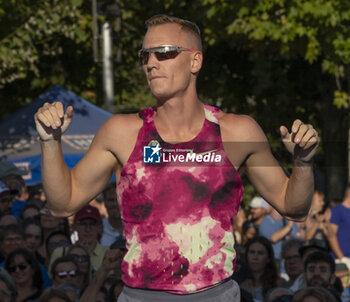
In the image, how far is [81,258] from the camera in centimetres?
850

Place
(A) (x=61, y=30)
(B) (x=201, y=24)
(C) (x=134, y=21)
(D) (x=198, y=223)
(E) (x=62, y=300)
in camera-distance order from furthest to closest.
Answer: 1. (C) (x=134, y=21)
2. (B) (x=201, y=24)
3. (A) (x=61, y=30)
4. (E) (x=62, y=300)
5. (D) (x=198, y=223)

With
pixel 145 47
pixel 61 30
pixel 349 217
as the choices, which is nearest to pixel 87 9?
pixel 61 30

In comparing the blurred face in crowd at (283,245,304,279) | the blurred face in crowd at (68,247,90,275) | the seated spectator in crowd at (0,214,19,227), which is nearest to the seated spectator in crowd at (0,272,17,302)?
the blurred face in crowd at (68,247,90,275)

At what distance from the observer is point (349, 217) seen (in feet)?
38.1

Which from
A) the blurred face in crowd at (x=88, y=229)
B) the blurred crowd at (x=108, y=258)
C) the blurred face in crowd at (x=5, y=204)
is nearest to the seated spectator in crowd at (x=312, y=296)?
the blurred crowd at (x=108, y=258)

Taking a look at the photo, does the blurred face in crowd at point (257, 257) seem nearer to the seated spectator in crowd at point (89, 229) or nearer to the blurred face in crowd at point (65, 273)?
the seated spectator in crowd at point (89, 229)

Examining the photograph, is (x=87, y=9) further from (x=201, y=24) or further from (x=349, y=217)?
(x=349, y=217)

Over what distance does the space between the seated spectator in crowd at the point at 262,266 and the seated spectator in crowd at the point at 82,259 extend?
1566mm

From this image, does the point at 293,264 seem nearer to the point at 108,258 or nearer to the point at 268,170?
the point at 108,258

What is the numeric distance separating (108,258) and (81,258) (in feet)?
2.86

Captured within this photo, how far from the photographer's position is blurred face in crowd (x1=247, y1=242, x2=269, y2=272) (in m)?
9.14

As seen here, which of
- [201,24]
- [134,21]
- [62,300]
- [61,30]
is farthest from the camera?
[134,21]

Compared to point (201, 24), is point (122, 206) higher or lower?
higher

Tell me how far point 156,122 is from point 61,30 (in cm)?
1326
